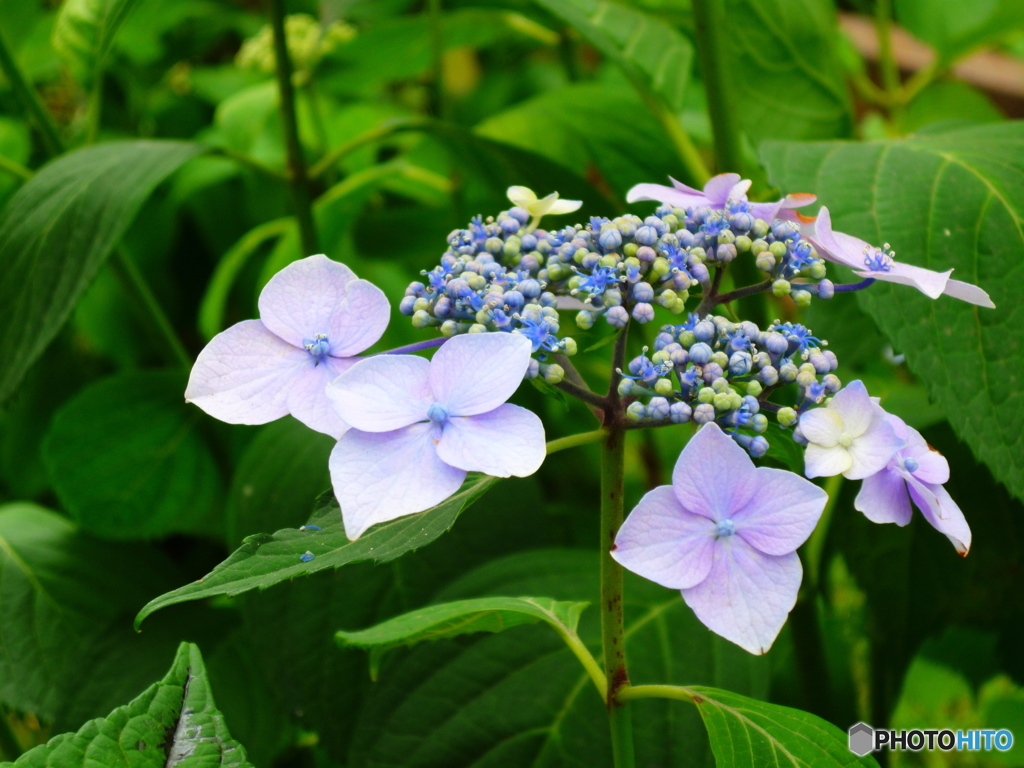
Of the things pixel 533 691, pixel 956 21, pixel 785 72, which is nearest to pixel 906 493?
pixel 533 691

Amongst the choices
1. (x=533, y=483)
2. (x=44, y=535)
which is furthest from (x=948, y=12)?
(x=44, y=535)

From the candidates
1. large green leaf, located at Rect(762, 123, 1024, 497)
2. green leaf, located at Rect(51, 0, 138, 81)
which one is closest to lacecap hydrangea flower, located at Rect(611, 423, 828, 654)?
large green leaf, located at Rect(762, 123, 1024, 497)

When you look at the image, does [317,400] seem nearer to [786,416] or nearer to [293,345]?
[293,345]

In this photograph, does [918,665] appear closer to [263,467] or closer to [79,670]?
[263,467]

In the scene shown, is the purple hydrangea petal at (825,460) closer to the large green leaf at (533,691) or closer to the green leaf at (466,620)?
the green leaf at (466,620)

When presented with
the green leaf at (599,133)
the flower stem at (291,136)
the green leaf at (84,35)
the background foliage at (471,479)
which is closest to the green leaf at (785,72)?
the background foliage at (471,479)

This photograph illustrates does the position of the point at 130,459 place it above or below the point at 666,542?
below
